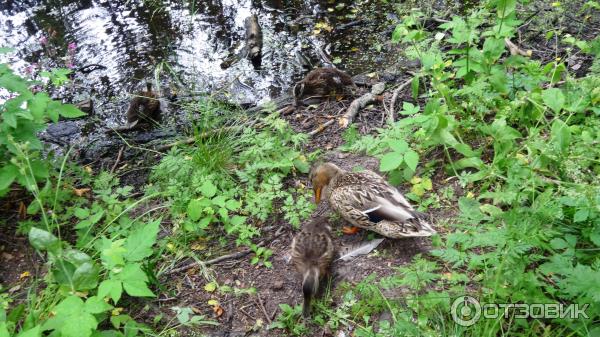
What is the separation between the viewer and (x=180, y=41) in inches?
285

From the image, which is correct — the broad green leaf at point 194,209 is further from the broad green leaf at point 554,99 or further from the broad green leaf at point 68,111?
the broad green leaf at point 554,99

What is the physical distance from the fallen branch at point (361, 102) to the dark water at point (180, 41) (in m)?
0.90

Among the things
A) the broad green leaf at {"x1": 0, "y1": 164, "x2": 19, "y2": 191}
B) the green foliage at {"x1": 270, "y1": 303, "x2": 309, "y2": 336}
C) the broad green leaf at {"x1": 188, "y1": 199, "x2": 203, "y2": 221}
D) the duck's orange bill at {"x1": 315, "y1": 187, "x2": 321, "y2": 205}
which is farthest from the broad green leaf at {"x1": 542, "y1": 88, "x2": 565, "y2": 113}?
the broad green leaf at {"x1": 0, "y1": 164, "x2": 19, "y2": 191}

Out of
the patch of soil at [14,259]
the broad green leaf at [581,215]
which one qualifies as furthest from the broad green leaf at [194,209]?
the broad green leaf at [581,215]

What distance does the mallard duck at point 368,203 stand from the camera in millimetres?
3281

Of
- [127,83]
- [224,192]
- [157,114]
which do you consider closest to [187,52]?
[127,83]

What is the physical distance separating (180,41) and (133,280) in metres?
5.22

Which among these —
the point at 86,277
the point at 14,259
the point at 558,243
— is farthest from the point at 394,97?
the point at 14,259

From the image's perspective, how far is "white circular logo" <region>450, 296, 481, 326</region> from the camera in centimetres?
255

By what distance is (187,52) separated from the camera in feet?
23.0

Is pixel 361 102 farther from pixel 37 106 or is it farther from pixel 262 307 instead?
pixel 37 106

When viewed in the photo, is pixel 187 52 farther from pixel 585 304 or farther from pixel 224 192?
pixel 585 304

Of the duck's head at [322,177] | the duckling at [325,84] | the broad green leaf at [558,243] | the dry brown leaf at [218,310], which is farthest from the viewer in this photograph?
the duckling at [325,84]

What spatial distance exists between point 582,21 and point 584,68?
47.3 inches
